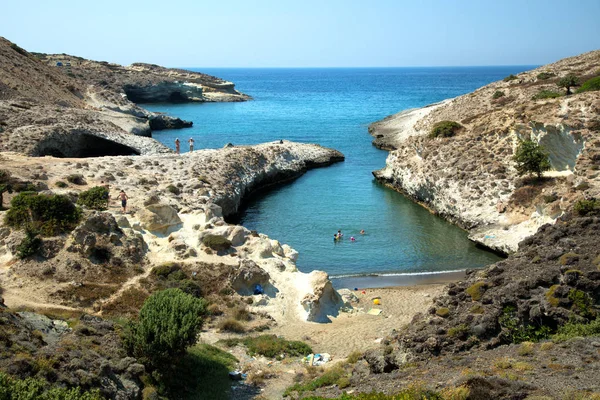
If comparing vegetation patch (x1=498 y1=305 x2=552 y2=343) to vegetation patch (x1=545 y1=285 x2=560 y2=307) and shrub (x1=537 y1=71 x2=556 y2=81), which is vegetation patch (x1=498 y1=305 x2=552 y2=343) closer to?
vegetation patch (x1=545 y1=285 x2=560 y2=307)

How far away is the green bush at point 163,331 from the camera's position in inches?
806

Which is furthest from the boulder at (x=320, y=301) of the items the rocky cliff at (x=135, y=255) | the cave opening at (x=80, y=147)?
the cave opening at (x=80, y=147)

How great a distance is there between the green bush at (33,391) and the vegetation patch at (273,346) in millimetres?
9838

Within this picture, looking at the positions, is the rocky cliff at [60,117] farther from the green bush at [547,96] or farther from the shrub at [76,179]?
the green bush at [547,96]

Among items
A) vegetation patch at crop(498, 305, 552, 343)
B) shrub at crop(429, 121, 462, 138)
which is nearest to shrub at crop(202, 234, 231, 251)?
vegetation patch at crop(498, 305, 552, 343)

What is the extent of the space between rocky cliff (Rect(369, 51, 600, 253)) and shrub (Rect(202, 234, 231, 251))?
18867 millimetres

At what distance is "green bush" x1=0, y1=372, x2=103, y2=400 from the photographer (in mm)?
14367

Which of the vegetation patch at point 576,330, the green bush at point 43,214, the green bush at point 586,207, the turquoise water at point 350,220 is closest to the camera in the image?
the vegetation patch at point 576,330

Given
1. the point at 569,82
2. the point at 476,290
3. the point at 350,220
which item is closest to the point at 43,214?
the point at 476,290

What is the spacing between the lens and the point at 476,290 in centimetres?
2411

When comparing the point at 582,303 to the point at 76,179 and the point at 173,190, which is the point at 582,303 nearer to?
the point at 173,190

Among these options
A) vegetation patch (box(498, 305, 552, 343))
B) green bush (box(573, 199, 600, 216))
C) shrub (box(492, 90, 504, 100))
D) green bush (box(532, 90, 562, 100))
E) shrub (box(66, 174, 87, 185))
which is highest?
shrub (box(492, 90, 504, 100))

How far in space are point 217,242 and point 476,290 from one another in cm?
1518

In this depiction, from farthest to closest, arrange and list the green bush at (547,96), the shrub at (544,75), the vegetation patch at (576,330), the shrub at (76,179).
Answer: the shrub at (544,75) < the green bush at (547,96) < the shrub at (76,179) < the vegetation patch at (576,330)
